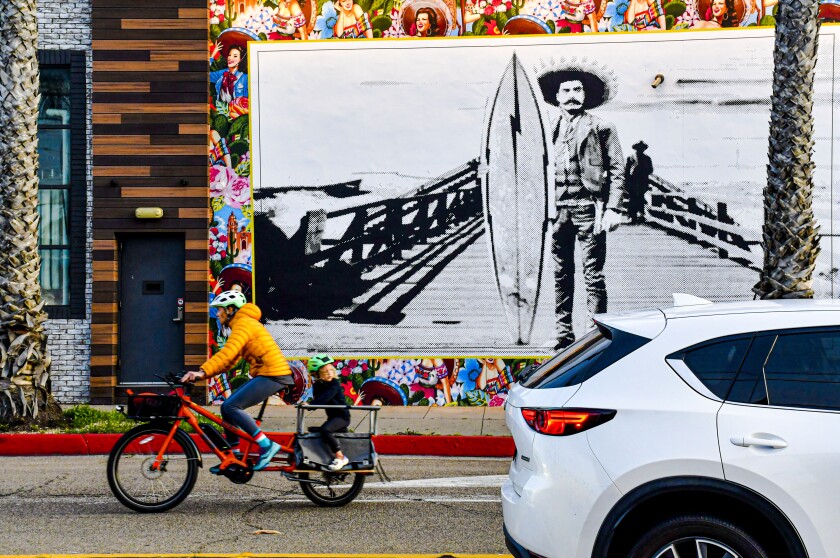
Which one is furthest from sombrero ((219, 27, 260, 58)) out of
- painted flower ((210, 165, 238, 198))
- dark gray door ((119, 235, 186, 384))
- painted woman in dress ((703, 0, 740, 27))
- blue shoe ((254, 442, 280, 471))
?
blue shoe ((254, 442, 280, 471))

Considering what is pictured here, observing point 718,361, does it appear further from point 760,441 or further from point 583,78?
point 583,78

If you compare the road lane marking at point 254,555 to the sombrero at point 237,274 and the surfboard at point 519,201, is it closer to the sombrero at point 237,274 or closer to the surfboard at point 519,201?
the surfboard at point 519,201

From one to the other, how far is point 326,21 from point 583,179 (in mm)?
4295

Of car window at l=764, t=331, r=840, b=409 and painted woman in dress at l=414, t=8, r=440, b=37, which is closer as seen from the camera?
car window at l=764, t=331, r=840, b=409

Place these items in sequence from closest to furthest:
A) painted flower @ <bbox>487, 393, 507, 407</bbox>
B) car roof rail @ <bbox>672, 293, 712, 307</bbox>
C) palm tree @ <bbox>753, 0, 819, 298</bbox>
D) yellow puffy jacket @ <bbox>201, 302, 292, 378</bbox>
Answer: car roof rail @ <bbox>672, 293, 712, 307</bbox>, yellow puffy jacket @ <bbox>201, 302, 292, 378</bbox>, palm tree @ <bbox>753, 0, 819, 298</bbox>, painted flower @ <bbox>487, 393, 507, 407</bbox>

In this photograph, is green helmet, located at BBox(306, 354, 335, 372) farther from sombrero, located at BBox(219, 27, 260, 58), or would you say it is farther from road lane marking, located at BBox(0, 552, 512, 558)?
sombrero, located at BBox(219, 27, 260, 58)

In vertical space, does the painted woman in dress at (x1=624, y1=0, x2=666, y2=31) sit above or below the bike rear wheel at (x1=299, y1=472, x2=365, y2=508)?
above

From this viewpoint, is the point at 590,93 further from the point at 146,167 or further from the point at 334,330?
the point at 146,167

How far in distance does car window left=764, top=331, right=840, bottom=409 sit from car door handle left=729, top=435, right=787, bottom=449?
0.64ft

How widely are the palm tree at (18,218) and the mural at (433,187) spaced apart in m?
2.84

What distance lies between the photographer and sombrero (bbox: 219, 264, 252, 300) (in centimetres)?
1387

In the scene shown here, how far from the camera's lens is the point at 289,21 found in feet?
45.6

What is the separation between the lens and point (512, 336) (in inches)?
536

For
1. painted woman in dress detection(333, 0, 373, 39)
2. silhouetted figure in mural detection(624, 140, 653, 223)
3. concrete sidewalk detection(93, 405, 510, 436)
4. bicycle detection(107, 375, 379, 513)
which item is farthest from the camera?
painted woman in dress detection(333, 0, 373, 39)
